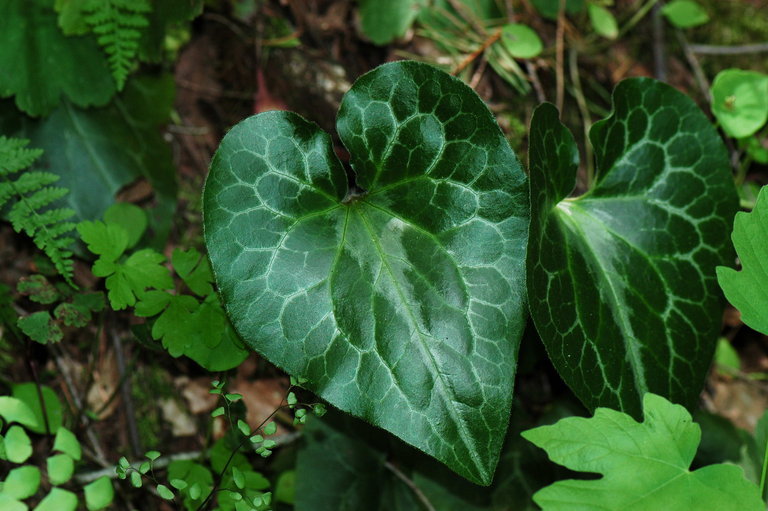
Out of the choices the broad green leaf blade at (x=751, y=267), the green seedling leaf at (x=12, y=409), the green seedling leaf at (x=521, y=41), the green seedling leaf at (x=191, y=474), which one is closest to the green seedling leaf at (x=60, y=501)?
the green seedling leaf at (x=12, y=409)

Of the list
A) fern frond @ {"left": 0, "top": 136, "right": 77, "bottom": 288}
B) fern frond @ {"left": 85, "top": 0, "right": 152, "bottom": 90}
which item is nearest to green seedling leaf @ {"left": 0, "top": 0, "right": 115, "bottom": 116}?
fern frond @ {"left": 85, "top": 0, "right": 152, "bottom": 90}

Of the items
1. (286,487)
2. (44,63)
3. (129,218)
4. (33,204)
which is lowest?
(286,487)

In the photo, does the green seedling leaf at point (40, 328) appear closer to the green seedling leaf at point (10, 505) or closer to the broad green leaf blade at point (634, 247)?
the green seedling leaf at point (10, 505)

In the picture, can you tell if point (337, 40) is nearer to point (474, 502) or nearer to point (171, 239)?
point (171, 239)

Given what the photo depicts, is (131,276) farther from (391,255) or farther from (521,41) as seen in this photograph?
(521,41)

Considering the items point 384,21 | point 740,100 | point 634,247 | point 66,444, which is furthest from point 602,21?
point 66,444

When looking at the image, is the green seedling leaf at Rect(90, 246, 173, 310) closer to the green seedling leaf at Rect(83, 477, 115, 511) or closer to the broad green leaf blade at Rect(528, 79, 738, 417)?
the green seedling leaf at Rect(83, 477, 115, 511)

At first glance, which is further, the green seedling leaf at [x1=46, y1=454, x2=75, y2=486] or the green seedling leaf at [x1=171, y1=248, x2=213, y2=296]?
the green seedling leaf at [x1=171, y1=248, x2=213, y2=296]
